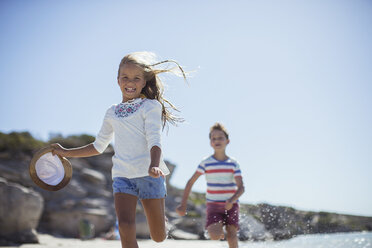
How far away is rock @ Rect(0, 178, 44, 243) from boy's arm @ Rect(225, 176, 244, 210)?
4.68 metres

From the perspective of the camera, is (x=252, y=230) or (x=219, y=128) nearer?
(x=219, y=128)

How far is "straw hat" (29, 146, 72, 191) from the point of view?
3.25 m

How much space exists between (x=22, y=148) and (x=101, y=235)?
5.07m

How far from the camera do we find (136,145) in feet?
9.68

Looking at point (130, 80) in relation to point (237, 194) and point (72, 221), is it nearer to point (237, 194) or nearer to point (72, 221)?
point (237, 194)

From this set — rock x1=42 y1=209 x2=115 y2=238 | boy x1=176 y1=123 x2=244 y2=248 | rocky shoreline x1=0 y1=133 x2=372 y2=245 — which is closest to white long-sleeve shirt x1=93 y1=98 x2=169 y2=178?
boy x1=176 y1=123 x2=244 y2=248

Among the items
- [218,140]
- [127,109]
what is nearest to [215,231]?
[218,140]

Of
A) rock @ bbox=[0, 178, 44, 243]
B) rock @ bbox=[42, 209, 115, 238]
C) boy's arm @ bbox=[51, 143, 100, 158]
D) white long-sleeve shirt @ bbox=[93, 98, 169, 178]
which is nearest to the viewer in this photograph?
white long-sleeve shirt @ bbox=[93, 98, 169, 178]

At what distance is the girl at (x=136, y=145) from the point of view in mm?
2758

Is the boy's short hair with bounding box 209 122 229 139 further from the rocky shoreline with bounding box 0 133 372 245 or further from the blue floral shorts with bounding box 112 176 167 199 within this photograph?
the rocky shoreline with bounding box 0 133 372 245

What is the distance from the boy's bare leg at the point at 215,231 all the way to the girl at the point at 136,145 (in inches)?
69.9

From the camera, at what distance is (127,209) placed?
2740mm

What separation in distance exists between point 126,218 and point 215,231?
2.06 m

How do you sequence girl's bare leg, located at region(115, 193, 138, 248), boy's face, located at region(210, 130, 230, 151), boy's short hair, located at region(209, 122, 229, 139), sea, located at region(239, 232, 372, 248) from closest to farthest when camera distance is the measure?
girl's bare leg, located at region(115, 193, 138, 248) < boy's face, located at region(210, 130, 230, 151) < boy's short hair, located at region(209, 122, 229, 139) < sea, located at region(239, 232, 372, 248)
